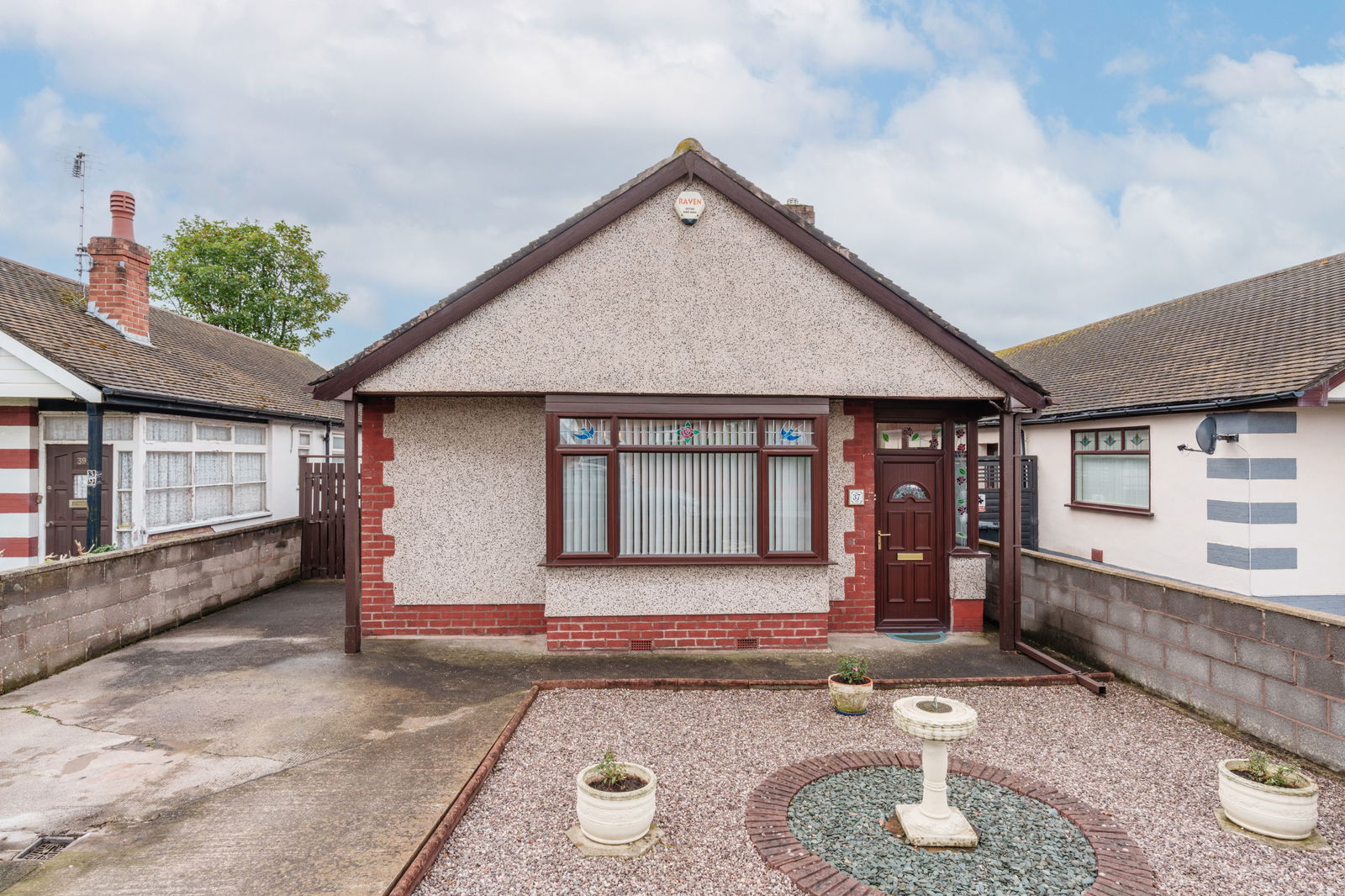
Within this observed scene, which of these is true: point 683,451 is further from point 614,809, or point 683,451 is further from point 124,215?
point 124,215

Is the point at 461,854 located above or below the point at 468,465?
below

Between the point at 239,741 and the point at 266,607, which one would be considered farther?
the point at 266,607

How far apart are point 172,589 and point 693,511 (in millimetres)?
6406

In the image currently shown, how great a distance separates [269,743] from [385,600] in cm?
264

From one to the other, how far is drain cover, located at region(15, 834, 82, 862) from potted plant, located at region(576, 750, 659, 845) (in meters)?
2.80

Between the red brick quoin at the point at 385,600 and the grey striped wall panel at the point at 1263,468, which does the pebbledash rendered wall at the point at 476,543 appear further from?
the grey striped wall panel at the point at 1263,468

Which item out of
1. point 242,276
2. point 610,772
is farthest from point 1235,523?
point 242,276

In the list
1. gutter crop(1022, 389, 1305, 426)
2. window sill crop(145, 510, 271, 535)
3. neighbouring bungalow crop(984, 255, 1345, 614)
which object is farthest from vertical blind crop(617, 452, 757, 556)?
window sill crop(145, 510, 271, 535)

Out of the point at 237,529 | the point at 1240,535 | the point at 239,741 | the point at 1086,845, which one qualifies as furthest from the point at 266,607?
the point at 1240,535

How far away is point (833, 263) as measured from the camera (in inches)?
275

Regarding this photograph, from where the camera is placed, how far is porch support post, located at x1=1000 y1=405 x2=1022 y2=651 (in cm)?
716

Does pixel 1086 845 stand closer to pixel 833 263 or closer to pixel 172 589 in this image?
pixel 833 263

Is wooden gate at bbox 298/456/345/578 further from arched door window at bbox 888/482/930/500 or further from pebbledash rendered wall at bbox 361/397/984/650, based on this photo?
arched door window at bbox 888/482/930/500

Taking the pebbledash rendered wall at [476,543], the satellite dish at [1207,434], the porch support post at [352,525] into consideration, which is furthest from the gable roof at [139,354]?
the satellite dish at [1207,434]
